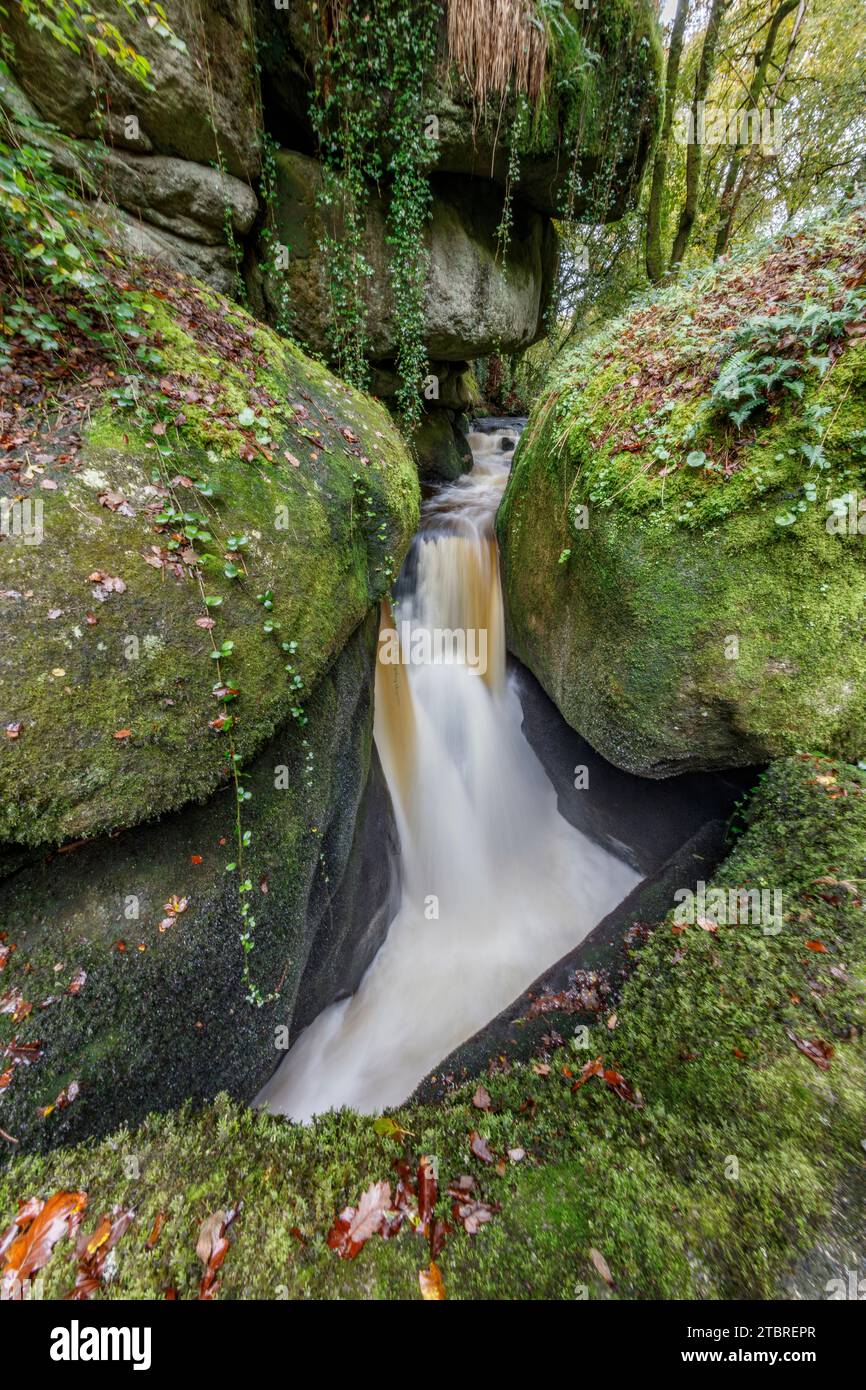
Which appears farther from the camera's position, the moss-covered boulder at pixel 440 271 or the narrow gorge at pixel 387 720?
the moss-covered boulder at pixel 440 271

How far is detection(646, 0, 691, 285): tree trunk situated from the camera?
7.18m

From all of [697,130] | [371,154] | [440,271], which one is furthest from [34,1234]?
[697,130]

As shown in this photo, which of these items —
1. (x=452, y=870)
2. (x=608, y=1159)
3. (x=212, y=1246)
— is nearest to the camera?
(x=212, y=1246)

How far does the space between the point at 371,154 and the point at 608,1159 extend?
27.5 feet

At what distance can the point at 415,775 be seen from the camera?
5238mm

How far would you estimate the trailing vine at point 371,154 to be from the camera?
14.5 feet

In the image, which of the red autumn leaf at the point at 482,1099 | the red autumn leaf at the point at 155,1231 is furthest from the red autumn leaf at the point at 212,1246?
the red autumn leaf at the point at 482,1099

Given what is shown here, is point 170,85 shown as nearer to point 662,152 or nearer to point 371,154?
point 371,154

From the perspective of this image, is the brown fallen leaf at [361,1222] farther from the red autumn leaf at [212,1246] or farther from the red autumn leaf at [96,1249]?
the red autumn leaf at [96,1249]

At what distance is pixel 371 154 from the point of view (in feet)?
16.7

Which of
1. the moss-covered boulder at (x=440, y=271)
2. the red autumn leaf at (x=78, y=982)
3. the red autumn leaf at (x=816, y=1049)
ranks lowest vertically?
the red autumn leaf at (x=816, y=1049)

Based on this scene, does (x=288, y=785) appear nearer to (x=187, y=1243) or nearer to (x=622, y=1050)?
(x=187, y=1243)

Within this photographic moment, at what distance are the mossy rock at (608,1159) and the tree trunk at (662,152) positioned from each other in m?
10.1

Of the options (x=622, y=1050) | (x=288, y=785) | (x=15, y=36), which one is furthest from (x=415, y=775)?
(x=15, y=36)
